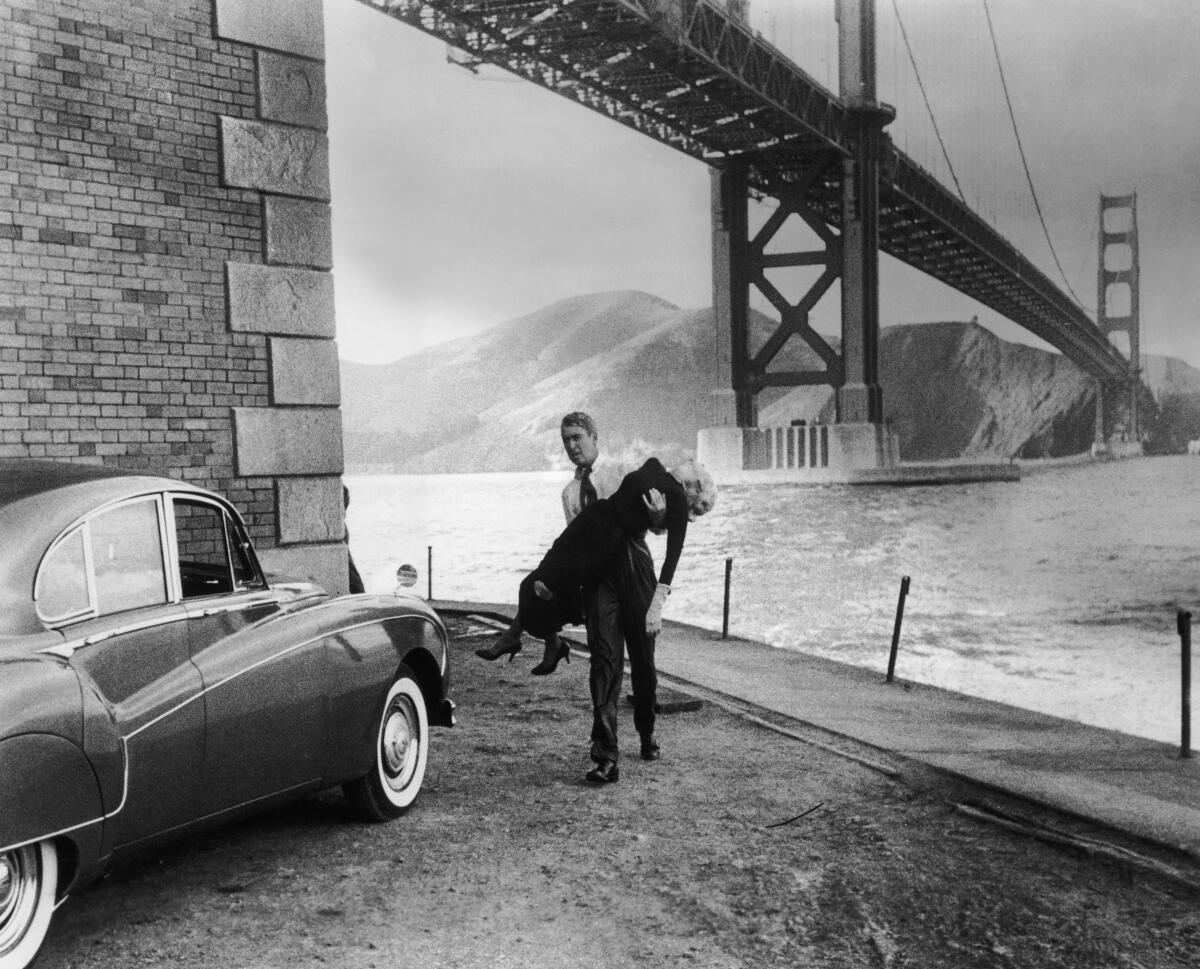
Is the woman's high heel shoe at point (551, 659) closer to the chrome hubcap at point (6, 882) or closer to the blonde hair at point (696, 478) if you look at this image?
the blonde hair at point (696, 478)

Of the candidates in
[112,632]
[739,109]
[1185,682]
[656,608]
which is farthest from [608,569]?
[739,109]

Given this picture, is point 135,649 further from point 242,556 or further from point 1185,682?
point 1185,682

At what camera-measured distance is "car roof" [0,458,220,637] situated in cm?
296

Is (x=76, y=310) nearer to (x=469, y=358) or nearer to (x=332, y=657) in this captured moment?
(x=332, y=657)

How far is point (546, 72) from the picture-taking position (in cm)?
3897

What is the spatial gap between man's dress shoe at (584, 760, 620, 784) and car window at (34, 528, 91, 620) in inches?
99.4

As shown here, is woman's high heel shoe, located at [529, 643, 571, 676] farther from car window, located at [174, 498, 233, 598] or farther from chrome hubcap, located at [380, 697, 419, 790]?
car window, located at [174, 498, 233, 598]

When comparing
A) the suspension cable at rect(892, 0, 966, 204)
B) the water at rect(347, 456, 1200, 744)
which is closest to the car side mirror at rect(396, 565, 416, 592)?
the water at rect(347, 456, 1200, 744)

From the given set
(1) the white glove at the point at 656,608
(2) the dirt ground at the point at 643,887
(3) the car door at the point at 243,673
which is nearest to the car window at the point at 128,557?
(3) the car door at the point at 243,673

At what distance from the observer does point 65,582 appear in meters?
3.13

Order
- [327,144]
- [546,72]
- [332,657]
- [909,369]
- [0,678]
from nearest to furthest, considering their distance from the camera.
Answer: [0,678]
[332,657]
[327,144]
[546,72]
[909,369]

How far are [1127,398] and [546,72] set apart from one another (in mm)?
30644

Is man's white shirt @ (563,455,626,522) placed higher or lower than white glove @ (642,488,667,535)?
higher

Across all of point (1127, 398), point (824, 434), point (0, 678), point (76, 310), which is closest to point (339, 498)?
point (76, 310)
